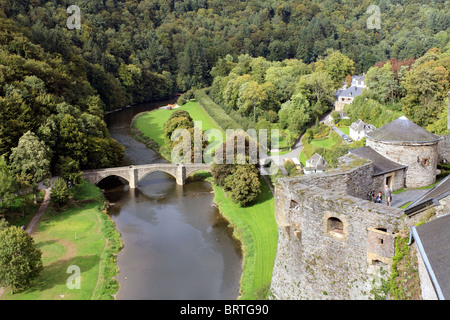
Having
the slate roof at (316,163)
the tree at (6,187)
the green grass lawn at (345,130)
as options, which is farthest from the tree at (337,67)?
the tree at (6,187)

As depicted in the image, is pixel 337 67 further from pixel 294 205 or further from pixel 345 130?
pixel 294 205

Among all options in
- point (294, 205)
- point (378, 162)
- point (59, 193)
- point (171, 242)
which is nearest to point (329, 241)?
point (294, 205)

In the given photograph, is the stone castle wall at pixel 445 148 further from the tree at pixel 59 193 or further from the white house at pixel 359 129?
the tree at pixel 59 193

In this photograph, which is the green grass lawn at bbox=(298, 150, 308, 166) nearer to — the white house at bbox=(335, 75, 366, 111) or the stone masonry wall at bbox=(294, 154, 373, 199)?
the white house at bbox=(335, 75, 366, 111)

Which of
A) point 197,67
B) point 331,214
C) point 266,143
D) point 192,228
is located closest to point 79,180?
point 192,228

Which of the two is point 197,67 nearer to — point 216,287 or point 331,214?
point 216,287

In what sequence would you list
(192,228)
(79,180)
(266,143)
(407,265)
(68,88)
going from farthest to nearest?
(68,88) < (266,143) < (79,180) < (192,228) < (407,265)

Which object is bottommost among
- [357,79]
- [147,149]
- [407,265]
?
[147,149]

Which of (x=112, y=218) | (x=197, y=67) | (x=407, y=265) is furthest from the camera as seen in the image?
(x=197, y=67)
